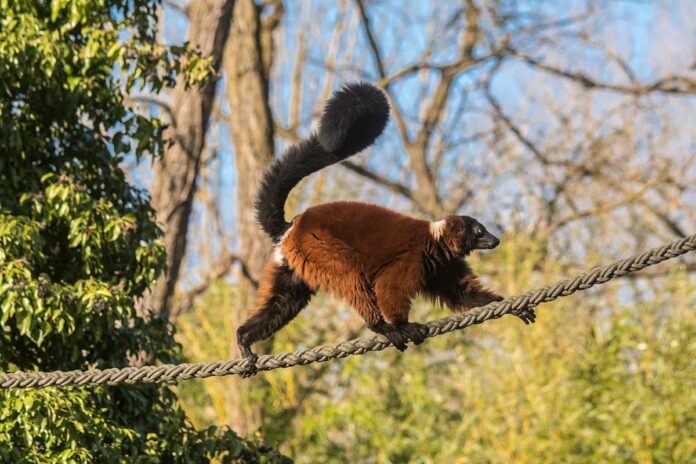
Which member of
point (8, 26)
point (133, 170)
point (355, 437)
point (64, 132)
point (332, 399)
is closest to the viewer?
point (8, 26)

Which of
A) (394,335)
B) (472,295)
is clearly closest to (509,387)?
(472,295)

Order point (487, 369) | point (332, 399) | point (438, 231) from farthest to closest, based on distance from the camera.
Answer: point (332, 399) → point (487, 369) → point (438, 231)

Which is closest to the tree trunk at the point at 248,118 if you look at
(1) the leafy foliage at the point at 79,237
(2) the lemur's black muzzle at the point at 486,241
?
(1) the leafy foliage at the point at 79,237

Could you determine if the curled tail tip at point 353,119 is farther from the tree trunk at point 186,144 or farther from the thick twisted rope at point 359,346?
the tree trunk at point 186,144

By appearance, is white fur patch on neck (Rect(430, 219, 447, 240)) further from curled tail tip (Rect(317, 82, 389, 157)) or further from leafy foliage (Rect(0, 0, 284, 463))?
leafy foliage (Rect(0, 0, 284, 463))

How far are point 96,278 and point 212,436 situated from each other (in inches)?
41.4

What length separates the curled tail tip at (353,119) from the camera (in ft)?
12.5

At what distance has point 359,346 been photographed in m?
3.41

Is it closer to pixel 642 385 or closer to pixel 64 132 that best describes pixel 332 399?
pixel 642 385

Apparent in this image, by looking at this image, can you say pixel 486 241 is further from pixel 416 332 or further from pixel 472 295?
pixel 416 332

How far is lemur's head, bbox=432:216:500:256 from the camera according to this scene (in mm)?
3953

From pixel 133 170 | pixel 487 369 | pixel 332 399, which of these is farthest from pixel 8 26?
pixel 133 170

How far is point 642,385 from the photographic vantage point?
8.05 m

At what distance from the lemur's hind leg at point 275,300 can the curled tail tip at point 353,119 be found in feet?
1.87
